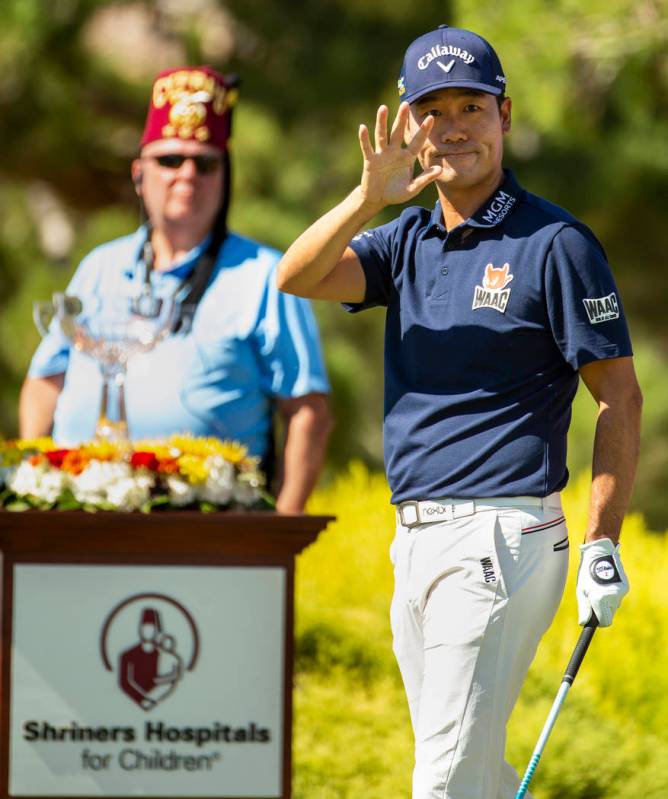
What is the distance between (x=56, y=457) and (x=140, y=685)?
62 cm

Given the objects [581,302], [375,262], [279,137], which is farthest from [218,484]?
[279,137]

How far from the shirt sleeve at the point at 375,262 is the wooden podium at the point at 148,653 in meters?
0.78

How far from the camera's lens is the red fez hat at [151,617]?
163 inches

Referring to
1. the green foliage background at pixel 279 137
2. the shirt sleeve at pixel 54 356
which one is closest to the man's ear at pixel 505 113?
the shirt sleeve at pixel 54 356

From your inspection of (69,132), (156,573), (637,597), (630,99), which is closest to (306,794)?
(156,573)

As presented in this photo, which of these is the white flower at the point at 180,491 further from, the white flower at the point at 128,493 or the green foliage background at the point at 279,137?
the green foliage background at the point at 279,137

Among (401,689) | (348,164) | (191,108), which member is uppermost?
(348,164)

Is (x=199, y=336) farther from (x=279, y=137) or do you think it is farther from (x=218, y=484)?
(x=279, y=137)

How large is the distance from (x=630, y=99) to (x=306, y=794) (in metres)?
4.85

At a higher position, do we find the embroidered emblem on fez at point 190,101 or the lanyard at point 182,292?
the embroidered emblem on fez at point 190,101

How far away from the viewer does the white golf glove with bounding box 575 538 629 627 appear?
3.23 meters

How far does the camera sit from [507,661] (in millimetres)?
3273

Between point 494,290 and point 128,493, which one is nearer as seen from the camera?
point 494,290

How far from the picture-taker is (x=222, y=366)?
4.96m
